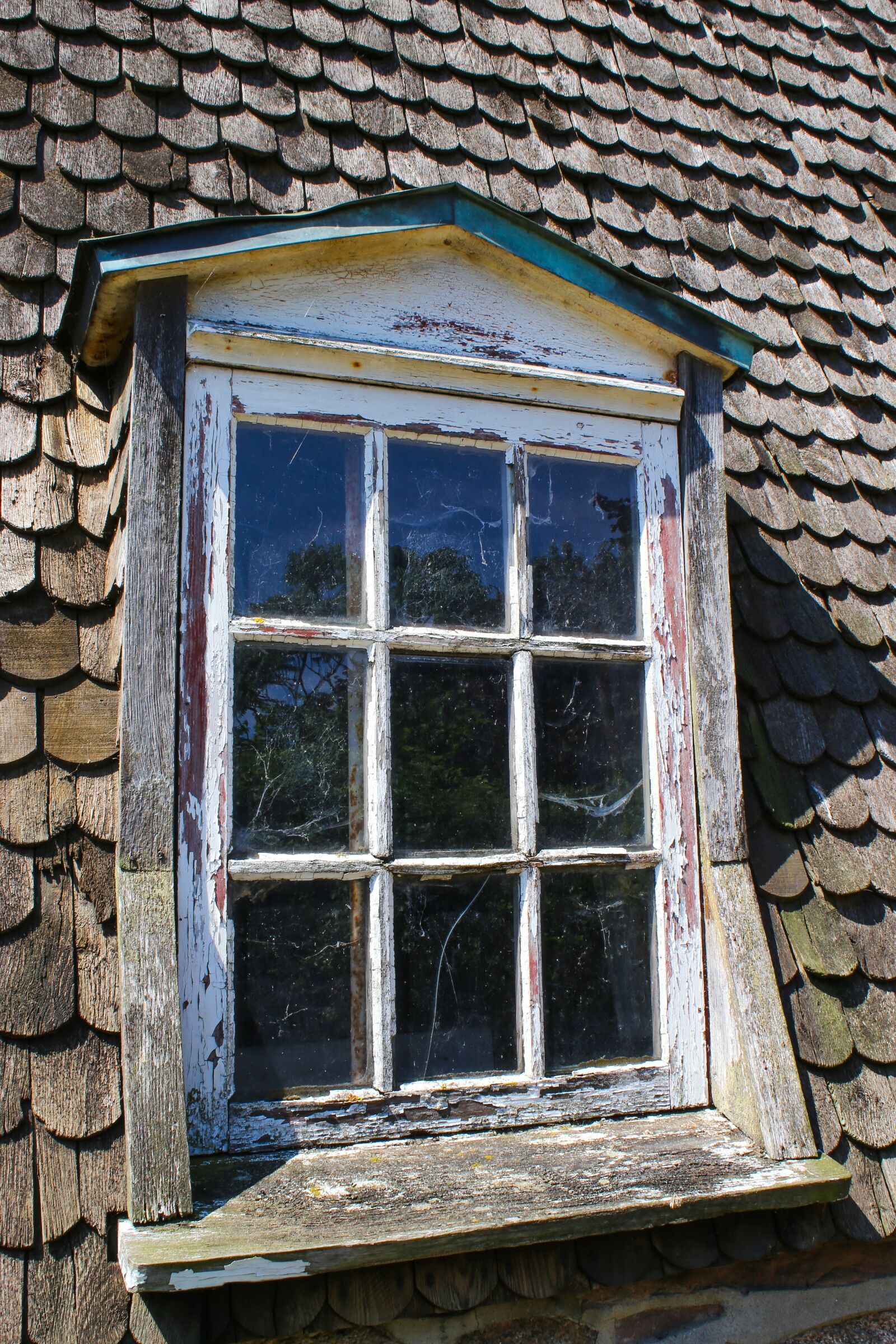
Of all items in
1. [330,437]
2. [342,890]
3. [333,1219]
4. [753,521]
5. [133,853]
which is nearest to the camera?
[333,1219]

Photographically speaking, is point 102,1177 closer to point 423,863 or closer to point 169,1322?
point 169,1322

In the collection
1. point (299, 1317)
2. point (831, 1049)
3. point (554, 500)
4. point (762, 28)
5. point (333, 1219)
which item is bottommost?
point (299, 1317)

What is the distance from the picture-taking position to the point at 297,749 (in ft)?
6.23

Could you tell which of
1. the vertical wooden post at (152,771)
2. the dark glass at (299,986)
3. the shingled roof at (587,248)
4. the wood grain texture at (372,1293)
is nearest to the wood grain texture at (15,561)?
the shingled roof at (587,248)

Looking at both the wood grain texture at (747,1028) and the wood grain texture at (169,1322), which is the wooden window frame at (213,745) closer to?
the wood grain texture at (747,1028)

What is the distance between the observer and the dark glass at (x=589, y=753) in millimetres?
2027

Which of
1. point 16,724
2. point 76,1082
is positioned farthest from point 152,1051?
point 16,724

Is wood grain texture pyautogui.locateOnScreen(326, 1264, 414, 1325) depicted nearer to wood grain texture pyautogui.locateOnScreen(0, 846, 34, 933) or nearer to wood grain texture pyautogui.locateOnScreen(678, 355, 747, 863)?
wood grain texture pyautogui.locateOnScreen(0, 846, 34, 933)

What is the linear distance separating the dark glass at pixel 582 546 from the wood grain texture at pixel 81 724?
31.3 inches

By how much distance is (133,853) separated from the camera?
5.66 ft

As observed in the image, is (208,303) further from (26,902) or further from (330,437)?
(26,902)

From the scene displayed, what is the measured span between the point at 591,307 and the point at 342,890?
1267 millimetres

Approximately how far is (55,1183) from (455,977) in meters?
0.69

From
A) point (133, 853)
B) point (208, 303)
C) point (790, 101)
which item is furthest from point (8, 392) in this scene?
point (790, 101)
